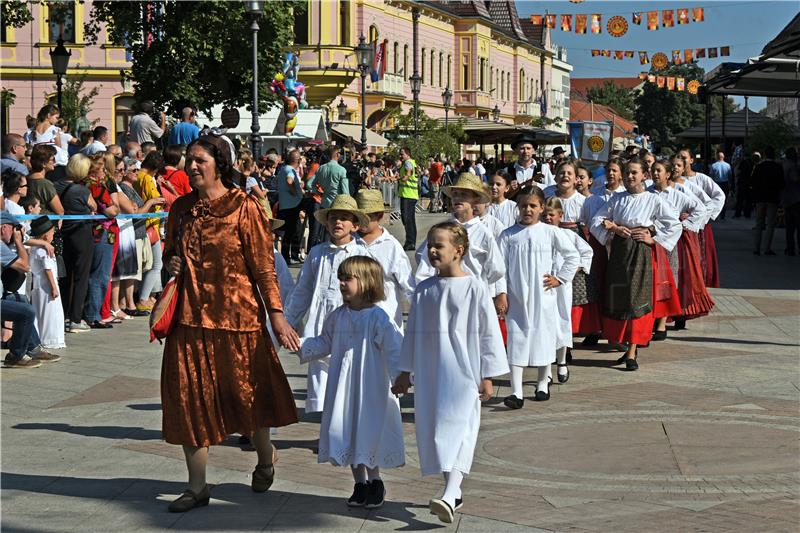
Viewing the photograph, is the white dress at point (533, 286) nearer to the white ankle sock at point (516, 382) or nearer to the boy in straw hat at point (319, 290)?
the white ankle sock at point (516, 382)

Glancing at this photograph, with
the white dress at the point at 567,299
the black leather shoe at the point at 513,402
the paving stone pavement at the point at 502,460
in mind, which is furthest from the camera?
the white dress at the point at 567,299

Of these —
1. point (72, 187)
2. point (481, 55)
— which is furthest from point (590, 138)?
point (481, 55)

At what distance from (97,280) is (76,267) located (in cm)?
43

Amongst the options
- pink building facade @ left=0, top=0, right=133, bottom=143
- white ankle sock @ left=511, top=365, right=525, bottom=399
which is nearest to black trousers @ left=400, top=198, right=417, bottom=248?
white ankle sock @ left=511, top=365, right=525, bottom=399

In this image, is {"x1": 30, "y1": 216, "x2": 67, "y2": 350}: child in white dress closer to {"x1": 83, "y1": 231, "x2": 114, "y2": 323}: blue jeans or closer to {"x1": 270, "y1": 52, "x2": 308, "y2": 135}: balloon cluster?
{"x1": 83, "y1": 231, "x2": 114, "y2": 323}: blue jeans

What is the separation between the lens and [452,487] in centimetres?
656

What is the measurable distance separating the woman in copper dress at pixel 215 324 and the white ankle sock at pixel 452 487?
38.9 inches

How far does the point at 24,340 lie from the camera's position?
1140 centimetres

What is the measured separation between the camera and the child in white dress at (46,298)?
40.5 ft

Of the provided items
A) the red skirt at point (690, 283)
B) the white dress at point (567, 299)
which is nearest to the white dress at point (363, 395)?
the white dress at point (567, 299)

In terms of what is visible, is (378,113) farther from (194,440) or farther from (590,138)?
(194,440)

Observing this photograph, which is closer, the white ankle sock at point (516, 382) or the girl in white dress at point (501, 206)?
the white ankle sock at point (516, 382)

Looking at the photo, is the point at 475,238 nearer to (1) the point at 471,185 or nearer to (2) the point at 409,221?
(1) the point at 471,185

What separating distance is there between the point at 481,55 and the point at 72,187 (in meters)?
75.9
